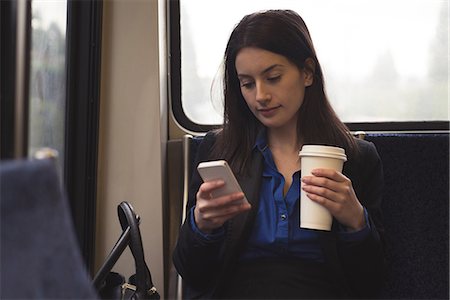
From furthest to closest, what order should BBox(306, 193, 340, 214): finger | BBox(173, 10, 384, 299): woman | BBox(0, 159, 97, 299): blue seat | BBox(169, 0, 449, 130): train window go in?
1. BBox(169, 0, 449, 130): train window
2. BBox(173, 10, 384, 299): woman
3. BBox(306, 193, 340, 214): finger
4. BBox(0, 159, 97, 299): blue seat

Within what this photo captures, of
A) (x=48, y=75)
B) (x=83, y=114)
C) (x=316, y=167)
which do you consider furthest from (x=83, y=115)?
(x=316, y=167)

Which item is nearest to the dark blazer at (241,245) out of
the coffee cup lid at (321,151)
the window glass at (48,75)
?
the coffee cup lid at (321,151)

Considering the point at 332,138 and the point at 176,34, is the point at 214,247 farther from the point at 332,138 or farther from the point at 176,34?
the point at 176,34

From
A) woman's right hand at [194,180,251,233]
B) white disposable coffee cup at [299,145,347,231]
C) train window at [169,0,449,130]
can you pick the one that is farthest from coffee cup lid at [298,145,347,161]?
train window at [169,0,449,130]

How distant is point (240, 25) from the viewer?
57.0 inches

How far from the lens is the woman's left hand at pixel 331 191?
1161 millimetres

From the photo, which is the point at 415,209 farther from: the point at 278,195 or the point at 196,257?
the point at 196,257

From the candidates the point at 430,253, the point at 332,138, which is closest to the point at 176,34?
the point at 332,138

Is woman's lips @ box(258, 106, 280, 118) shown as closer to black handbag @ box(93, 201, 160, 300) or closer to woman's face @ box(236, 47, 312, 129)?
woman's face @ box(236, 47, 312, 129)

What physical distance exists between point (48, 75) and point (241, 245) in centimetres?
71

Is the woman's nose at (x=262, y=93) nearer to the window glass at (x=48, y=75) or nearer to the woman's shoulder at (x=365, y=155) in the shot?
the woman's shoulder at (x=365, y=155)

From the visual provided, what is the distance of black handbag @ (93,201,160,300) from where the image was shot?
1224mm

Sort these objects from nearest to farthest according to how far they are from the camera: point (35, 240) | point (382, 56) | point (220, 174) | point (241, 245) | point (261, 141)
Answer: point (35, 240) → point (220, 174) → point (241, 245) → point (261, 141) → point (382, 56)

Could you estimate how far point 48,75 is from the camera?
1591 millimetres
